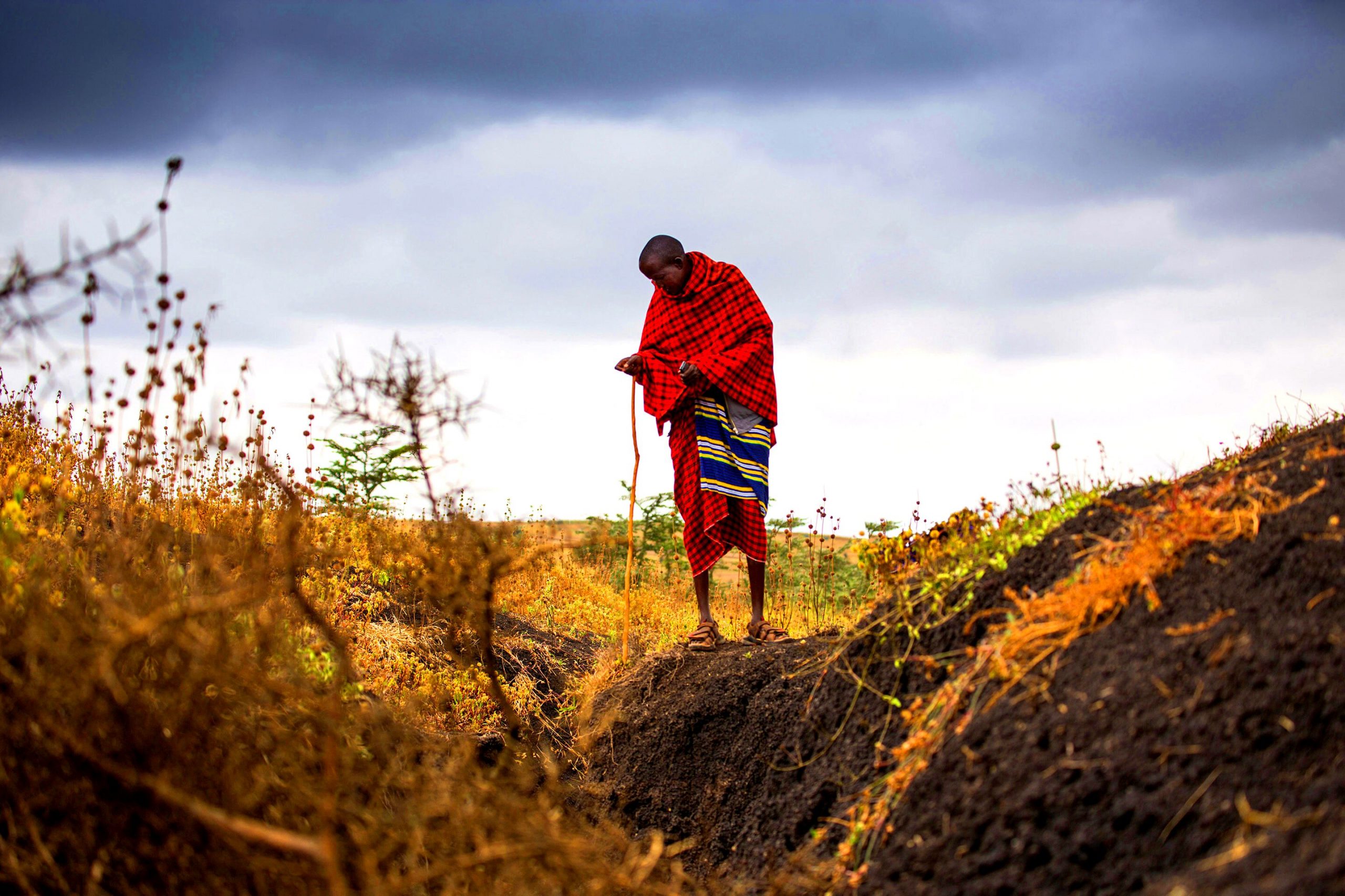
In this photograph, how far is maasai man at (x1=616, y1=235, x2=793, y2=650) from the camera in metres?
6.18

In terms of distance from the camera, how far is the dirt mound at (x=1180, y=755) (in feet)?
7.37

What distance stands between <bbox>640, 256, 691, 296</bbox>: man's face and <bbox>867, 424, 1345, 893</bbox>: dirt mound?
3868 millimetres

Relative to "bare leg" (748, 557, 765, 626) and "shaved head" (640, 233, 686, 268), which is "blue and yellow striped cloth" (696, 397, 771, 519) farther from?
"shaved head" (640, 233, 686, 268)

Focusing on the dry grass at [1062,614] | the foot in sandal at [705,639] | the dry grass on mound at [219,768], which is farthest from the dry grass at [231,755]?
the foot in sandal at [705,639]

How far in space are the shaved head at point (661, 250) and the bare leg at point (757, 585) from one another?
204cm

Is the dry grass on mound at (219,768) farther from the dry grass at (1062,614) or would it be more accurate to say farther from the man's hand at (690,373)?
the man's hand at (690,373)

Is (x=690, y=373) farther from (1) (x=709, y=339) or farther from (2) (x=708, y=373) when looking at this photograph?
(1) (x=709, y=339)

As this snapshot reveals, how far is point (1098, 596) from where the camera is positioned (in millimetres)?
3219

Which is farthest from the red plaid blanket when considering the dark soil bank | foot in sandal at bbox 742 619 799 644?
the dark soil bank

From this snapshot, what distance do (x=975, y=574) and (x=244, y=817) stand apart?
2832mm

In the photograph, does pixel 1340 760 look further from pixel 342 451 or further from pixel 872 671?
pixel 342 451

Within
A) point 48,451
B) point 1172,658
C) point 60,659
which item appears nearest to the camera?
point 60,659

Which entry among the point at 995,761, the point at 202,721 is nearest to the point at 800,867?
the point at 995,761

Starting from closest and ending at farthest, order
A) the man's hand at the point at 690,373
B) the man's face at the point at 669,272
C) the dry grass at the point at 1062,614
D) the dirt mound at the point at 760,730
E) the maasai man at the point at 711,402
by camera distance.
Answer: the dry grass at the point at 1062,614, the dirt mound at the point at 760,730, the man's hand at the point at 690,373, the maasai man at the point at 711,402, the man's face at the point at 669,272
